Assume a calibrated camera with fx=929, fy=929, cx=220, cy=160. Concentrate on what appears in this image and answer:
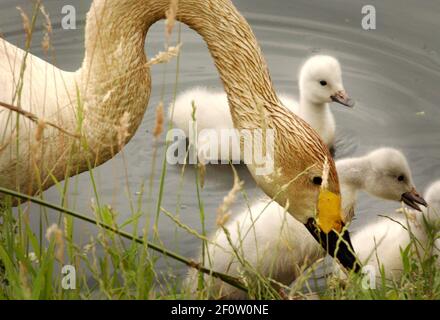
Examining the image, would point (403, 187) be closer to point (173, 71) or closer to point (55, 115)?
point (55, 115)

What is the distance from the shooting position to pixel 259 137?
11.9 ft

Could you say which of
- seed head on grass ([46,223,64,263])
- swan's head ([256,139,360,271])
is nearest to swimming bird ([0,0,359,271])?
swan's head ([256,139,360,271])

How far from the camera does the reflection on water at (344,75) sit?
16.8 feet

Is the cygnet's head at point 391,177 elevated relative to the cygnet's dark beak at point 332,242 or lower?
elevated

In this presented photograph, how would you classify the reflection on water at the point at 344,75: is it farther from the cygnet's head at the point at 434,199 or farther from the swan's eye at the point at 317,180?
the swan's eye at the point at 317,180

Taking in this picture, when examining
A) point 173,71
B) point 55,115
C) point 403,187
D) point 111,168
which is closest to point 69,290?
point 55,115

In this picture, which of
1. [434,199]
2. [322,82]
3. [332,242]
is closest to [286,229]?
[332,242]

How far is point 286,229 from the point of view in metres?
3.90

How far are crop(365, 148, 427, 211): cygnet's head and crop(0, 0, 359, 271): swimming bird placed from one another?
2.51ft

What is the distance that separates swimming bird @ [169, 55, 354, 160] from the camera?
5262mm

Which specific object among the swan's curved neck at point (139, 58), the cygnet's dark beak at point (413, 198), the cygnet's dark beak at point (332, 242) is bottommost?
the cygnet's dark beak at point (332, 242)

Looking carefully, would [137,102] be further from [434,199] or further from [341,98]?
[341,98]

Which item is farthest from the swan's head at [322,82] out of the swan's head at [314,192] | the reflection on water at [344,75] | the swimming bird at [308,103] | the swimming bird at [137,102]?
the swan's head at [314,192]

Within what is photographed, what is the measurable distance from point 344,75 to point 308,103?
881mm
